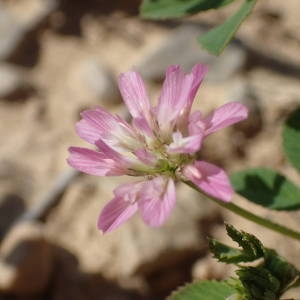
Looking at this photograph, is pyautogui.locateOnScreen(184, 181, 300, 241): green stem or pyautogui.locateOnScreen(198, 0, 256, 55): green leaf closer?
pyautogui.locateOnScreen(184, 181, 300, 241): green stem

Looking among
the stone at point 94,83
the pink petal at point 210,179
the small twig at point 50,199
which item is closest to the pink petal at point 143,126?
the pink petal at point 210,179

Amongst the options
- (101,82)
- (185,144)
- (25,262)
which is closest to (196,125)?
(185,144)

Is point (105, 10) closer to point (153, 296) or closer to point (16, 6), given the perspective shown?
point (16, 6)

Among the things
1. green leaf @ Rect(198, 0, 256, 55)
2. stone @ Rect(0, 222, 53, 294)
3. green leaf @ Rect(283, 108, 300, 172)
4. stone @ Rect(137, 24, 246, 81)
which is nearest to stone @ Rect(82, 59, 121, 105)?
→ stone @ Rect(137, 24, 246, 81)

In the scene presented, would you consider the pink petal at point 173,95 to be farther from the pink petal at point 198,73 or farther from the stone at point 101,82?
the stone at point 101,82

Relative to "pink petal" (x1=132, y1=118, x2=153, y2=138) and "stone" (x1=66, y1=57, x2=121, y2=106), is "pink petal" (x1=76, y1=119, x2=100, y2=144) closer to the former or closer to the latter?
"pink petal" (x1=132, y1=118, x2=153, y2=138)

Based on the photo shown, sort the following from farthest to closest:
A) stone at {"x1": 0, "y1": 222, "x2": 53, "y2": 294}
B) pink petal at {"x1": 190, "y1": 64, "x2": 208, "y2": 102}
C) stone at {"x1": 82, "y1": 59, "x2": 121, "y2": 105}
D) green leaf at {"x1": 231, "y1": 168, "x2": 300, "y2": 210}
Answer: stone at {"x1": 82, "y1": 59, "x2": 121, "y2": 105} → stone at {"x1": 0, "y1": 222, "x2": 53, "y2": 294} → green leaf at {"x1": 231, "y1": 168, "x2": 300, "y2": 210} → pink petal at {"x1": 190, "y1": 64, "x2": 208, "y2": 102}
